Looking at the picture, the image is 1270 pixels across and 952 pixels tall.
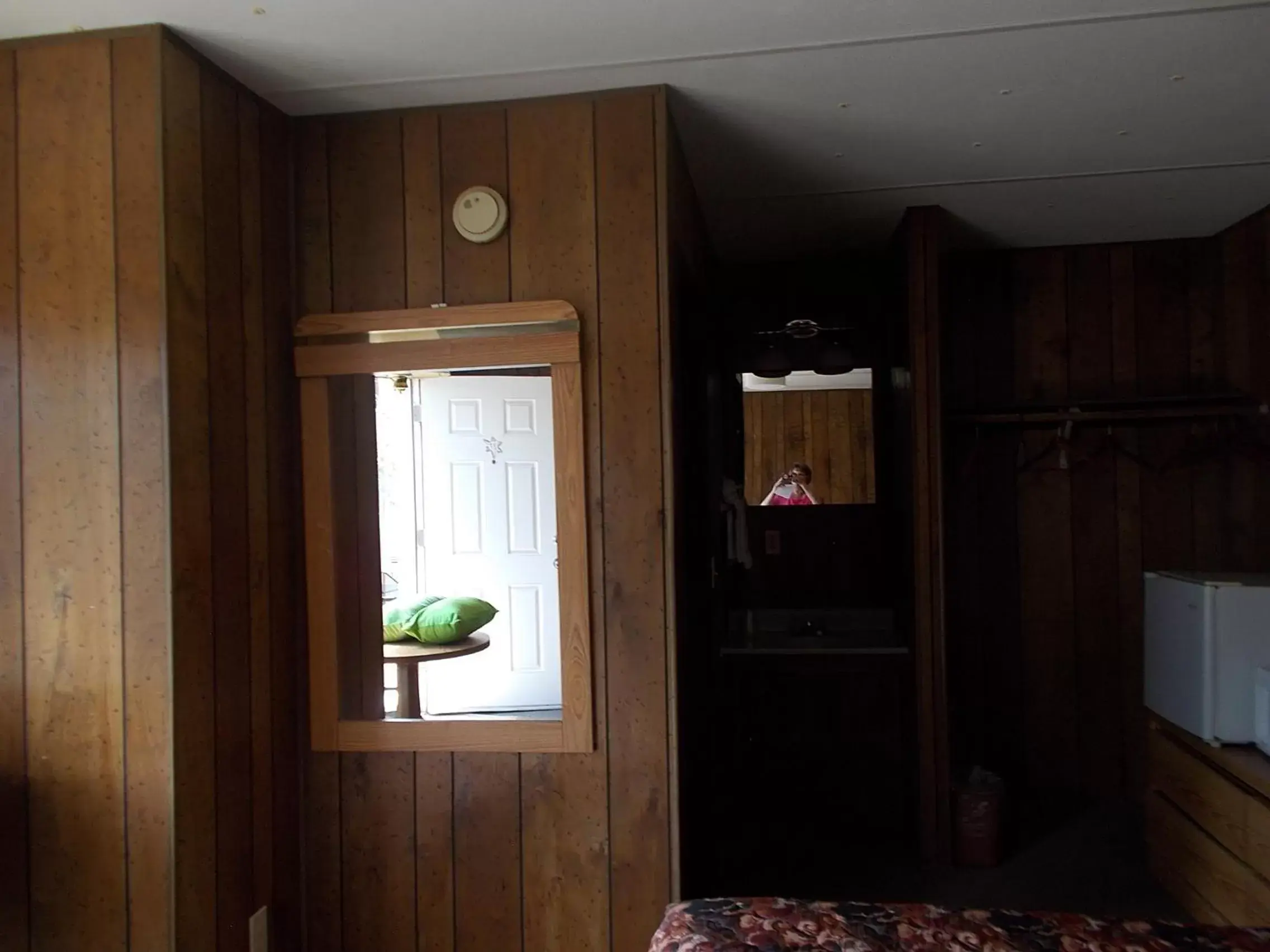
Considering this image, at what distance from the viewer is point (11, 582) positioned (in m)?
1.78

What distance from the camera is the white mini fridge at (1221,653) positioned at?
2.52 metres

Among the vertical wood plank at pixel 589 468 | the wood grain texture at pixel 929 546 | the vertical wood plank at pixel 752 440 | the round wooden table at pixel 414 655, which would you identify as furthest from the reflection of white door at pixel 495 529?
the vertical wood plank at pixel 752 440

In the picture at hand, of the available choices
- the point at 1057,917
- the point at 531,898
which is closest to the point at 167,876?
the point at 531,898

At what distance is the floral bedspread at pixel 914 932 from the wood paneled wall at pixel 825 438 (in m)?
2.13

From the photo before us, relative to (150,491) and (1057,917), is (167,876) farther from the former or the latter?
(1057,917)

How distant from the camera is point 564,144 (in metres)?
2.12

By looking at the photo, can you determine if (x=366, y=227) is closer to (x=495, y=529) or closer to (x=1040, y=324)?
(x=495, y=529)

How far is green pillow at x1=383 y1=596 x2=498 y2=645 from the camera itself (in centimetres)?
224

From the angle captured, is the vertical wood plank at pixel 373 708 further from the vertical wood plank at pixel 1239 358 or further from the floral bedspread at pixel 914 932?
the vertical wood plank at pixel 1239 358

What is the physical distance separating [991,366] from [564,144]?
7.54 feet

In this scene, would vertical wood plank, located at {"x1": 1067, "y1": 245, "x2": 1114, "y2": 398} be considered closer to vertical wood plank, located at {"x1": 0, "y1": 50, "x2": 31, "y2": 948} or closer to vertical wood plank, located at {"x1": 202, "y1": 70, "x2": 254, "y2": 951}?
vertical wood plank, located at {"x1": 202, "y1": 70, "x2": 254, "y2": 951}

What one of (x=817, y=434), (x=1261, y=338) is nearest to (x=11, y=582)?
(x=817, y=434)

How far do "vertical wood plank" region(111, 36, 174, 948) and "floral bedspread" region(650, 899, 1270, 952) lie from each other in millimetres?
1038

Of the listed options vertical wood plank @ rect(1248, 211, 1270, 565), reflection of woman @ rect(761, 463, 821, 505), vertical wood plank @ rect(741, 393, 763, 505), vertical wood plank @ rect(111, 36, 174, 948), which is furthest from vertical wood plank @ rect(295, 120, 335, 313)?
vertical wood plank @ rect(1248, 211, 1270, 565)
